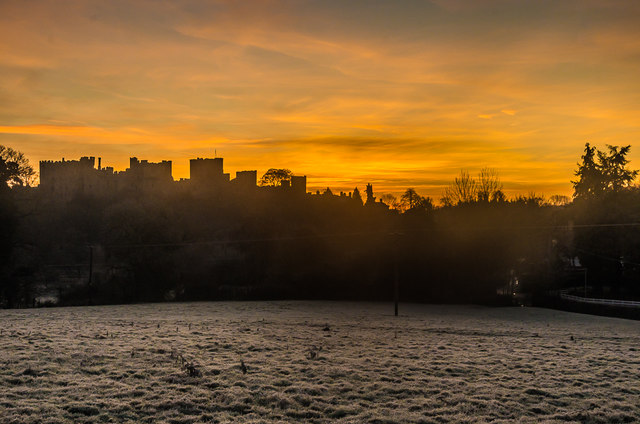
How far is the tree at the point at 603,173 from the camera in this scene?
82875mm

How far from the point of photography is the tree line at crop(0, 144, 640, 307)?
64562 mm

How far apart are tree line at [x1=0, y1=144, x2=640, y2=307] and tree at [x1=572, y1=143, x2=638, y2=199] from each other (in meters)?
0.16

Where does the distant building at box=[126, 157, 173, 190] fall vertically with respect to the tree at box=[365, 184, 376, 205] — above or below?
above

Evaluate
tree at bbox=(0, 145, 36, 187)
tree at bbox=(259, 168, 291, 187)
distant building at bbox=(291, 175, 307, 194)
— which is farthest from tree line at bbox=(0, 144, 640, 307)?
tree at bbox=(259, 168, 291, 187)

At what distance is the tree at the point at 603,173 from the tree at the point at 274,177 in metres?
63.1

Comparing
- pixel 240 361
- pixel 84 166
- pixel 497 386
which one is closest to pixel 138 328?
pixel 240 361

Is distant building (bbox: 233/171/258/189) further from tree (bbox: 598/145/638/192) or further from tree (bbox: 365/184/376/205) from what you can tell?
tree (bbox: 598/145/638/192)

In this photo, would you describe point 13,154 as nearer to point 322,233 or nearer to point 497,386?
point 322,233

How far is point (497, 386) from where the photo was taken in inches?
654

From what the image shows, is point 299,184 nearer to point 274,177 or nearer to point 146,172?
point 274,177

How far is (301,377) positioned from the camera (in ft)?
55.7

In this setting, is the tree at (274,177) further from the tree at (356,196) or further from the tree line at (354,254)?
the tree line at (354,254)

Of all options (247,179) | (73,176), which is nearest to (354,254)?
(247,179)


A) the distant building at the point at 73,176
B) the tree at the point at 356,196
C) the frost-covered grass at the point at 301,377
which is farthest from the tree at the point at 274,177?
the frost-covered grass at the point at 301,377
